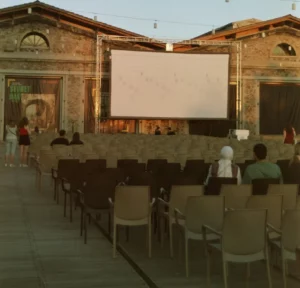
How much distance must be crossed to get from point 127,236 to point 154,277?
164 centimetres

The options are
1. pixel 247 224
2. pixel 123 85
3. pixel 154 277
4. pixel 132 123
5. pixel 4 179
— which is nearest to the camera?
pixel 247 224

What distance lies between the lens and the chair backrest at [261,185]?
674 cm

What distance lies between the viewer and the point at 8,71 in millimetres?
Result: 33469

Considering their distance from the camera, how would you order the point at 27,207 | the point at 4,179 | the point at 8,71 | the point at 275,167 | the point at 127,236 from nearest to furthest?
the point at 127,236 < the point at 275,167 < the point at 27,207 < the point at 4,179 < the point at 8,71

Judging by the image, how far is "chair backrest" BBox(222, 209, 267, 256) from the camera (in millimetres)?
4434

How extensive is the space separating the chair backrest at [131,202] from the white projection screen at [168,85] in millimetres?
24403

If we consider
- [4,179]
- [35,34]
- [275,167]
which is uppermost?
[35,34]

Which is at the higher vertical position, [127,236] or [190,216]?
[190,216]

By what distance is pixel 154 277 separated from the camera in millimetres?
5090

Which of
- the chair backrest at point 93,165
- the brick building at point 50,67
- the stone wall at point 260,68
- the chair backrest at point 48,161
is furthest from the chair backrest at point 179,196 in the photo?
the stone wall at point 260,68

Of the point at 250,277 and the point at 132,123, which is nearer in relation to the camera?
the point at 250,277

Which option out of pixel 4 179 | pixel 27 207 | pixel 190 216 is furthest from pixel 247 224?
pixel 4 179

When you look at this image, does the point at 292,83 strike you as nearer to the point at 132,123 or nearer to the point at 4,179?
the point at 132,123

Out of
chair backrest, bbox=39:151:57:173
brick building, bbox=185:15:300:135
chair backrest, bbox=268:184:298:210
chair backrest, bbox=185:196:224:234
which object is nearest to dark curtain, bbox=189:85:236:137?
brick building, bbox=185:15:300:135
